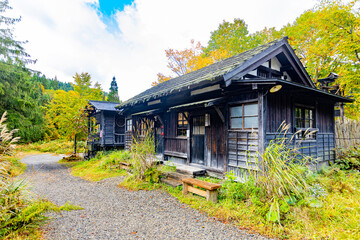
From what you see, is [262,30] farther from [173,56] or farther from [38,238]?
[38,238]

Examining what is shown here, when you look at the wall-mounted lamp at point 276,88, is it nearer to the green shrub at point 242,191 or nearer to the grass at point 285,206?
the grass at point 285,206

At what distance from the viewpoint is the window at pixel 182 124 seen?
781cm

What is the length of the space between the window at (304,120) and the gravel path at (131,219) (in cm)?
466

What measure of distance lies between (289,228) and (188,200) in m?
2.35

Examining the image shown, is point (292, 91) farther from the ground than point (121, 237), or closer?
farther from the ground

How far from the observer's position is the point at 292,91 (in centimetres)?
561

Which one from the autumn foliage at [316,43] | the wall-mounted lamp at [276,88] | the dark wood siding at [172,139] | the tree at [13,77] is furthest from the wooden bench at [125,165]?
the autumn foliage at [316,43]

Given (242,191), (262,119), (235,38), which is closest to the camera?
(242,191)

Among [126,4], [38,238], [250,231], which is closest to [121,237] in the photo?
[38,238]

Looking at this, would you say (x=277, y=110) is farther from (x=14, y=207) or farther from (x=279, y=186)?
(x=14, y=207)

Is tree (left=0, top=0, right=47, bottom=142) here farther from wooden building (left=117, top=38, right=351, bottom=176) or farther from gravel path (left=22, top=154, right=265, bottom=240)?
wooden building (left=117, top=38, right=351, bottom=176)

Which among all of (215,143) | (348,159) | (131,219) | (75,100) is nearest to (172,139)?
(215,143)

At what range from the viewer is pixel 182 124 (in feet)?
26.4

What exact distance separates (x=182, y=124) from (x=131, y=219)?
4.72m
